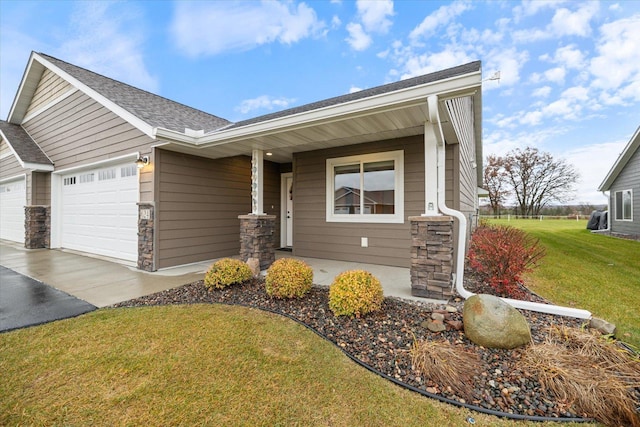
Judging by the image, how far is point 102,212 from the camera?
23.1 ft

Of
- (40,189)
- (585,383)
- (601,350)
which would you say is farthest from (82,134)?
(601,350)

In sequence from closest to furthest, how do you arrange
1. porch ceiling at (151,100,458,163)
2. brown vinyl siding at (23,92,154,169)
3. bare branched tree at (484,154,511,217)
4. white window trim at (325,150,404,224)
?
porch ceiling at (151,100,458,163) < white window trim at (325,150,404,224) < brown vinyl siding at (23,92,154,169) < bare branched tree at (484,154,511,217)

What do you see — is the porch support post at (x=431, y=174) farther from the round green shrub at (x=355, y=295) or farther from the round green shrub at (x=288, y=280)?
the round green shrub at (x=288, y=280)

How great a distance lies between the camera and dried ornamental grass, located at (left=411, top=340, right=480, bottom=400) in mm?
2053

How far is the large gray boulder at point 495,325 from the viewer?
8.02ft

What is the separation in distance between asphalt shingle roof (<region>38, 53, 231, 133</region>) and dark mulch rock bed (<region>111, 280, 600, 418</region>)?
3922 millimetres

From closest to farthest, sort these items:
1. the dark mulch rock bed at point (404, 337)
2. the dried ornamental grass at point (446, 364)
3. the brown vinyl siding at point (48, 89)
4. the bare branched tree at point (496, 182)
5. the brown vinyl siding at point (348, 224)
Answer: the dark mulch rock bed at point (404, 337), the dried ornamental grass at point (446, 364), the brown vinyl siding at point (348, 224), the brown vinyl siding at point (48, 89), the bare branched tree at point (496, 182)

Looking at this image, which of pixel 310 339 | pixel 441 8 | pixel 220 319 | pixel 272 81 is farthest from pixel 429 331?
pixel 272 81

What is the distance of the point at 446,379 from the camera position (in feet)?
6.82

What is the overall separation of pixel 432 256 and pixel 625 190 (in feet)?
44.8

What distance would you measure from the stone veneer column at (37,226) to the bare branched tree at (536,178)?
114 ft

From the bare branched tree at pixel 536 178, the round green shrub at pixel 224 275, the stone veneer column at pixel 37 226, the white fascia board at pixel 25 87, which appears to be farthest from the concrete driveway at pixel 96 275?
the bare branched tree at pixel 536 178

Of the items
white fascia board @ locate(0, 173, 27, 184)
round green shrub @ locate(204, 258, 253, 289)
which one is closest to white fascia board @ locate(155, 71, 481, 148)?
round green shrub @ locate(204, 258, 253, 289)

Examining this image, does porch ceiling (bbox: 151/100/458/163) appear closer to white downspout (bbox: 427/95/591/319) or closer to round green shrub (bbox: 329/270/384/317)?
white downspout (bbox: 427/95/591/319)
